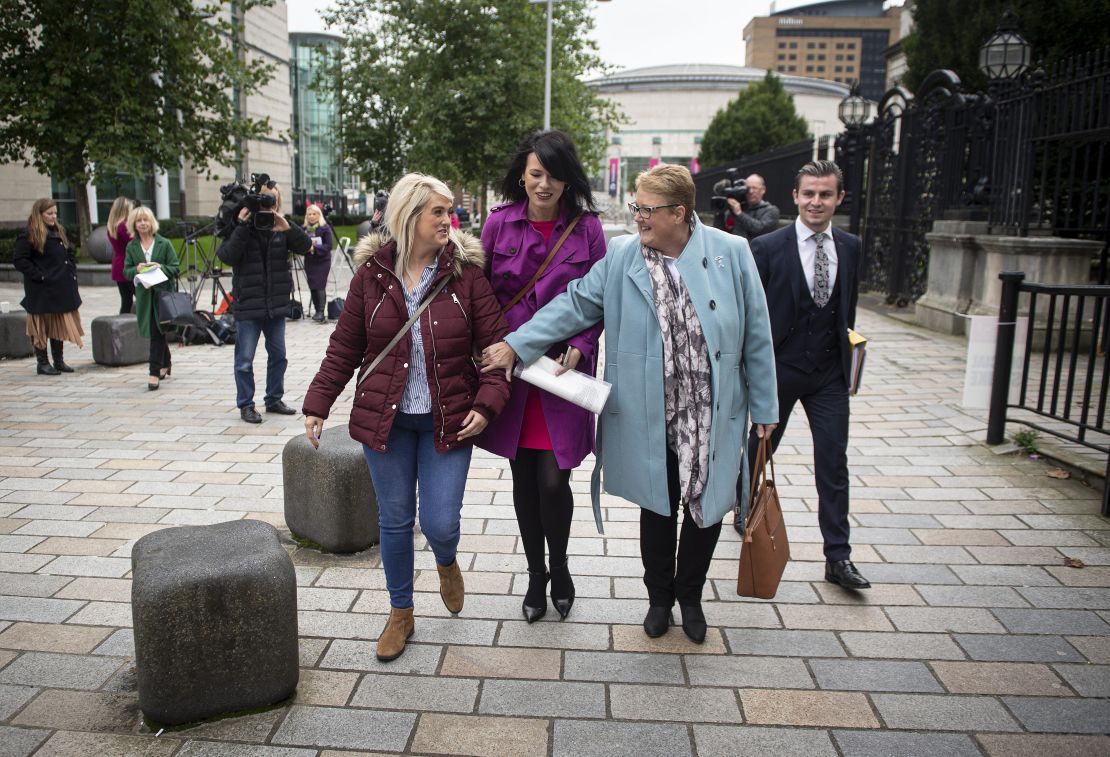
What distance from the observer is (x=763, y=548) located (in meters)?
3.65

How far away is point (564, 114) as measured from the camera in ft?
102

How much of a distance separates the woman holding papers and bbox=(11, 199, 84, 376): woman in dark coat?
2.86 ft

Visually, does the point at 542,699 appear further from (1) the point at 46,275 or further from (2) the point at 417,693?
→ (1) the point at 46,275

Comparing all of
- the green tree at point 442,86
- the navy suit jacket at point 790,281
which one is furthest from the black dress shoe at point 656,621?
the green tree at point 442,86

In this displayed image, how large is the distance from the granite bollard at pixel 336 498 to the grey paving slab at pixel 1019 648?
279cm

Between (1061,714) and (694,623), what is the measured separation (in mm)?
1345

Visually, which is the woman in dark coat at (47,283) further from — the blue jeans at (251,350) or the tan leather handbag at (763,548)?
the tan leather handbag at (763,548)

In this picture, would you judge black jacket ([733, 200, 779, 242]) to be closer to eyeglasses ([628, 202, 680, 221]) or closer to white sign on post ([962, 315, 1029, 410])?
white sign on post ([962, 315, 1029, 410])

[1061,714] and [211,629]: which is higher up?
[211,629]

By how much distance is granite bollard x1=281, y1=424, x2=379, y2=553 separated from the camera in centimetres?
468

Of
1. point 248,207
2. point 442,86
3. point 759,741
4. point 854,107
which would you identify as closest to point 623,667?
point 759,741

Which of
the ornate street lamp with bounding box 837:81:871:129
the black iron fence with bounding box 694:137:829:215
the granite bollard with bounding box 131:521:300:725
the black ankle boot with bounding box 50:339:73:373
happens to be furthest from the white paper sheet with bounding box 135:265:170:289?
the ornate street lamp with bounding box 837:81:871:129

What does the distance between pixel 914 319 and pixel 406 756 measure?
40.8 feet

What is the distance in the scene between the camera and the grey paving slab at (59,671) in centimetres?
344
